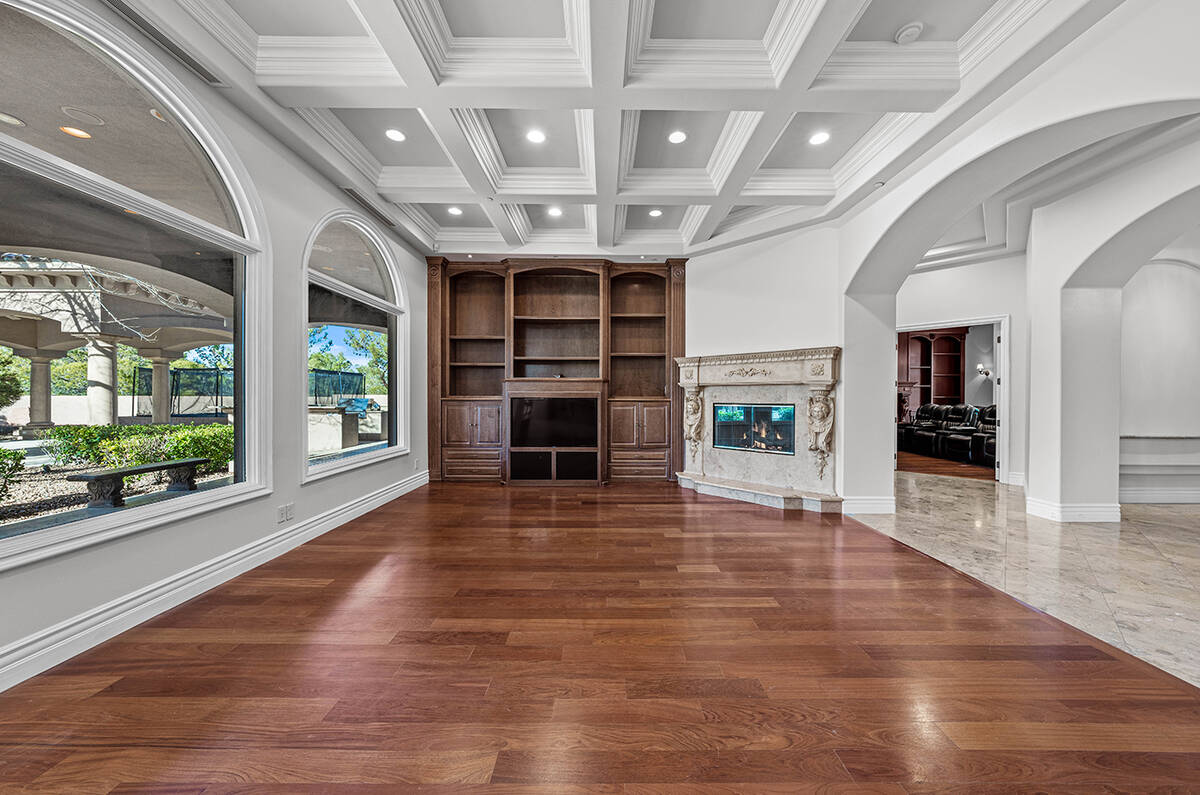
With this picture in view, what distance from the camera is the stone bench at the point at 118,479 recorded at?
205 centimetres

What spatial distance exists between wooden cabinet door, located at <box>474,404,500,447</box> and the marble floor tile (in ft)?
13.6

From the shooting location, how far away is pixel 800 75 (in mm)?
2461

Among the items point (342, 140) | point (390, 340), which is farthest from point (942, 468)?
point (342, 140)

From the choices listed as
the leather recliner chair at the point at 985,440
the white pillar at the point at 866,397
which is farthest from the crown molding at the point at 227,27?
the leather recliner chair at the point at 985,440

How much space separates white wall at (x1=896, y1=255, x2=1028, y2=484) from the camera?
5.70m

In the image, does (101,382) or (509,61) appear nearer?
(101,382)

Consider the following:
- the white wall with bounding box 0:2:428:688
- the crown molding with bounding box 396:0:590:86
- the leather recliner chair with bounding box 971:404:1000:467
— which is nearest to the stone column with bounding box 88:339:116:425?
the white wall with bounding box 0:2:428:688

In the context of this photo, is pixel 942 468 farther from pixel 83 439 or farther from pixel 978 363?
pixel 83 439

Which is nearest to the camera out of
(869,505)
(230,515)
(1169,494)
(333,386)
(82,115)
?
(82,115)

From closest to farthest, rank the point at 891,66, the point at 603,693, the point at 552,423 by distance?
the point at 603,693 → the point at 891,66 → the point at 552,423

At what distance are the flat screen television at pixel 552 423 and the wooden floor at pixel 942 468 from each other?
4902 mm

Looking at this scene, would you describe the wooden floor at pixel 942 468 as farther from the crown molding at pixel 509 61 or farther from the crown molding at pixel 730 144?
the crown molding at pixel 509 61

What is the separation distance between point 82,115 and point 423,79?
4.97ft

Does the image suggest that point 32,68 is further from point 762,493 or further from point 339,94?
point 762,493
